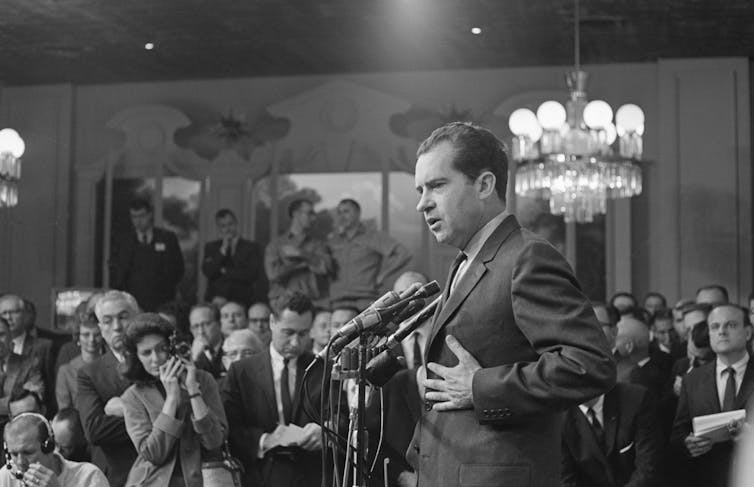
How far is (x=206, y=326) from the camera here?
Answer: 758 centimetres

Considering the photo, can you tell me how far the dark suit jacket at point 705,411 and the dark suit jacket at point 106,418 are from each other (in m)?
2.61

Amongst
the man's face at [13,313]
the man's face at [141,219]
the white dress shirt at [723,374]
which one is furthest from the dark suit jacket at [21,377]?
the man's face at [141,219]

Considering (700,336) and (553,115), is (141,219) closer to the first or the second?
(553,115)

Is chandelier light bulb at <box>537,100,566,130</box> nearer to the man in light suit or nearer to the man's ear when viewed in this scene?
the man in light suit

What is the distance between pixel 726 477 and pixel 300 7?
606 cm

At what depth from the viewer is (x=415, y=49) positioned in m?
11.6

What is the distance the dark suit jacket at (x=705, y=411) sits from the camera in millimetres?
5449

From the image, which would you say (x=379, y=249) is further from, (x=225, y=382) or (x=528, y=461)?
(x=528, y=461)

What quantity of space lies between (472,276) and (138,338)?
2512mm

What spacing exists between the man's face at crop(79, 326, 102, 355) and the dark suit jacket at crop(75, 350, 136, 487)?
3.30 ft

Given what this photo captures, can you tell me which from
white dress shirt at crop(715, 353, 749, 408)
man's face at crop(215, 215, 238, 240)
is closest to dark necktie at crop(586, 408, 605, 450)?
white dress shirt at crop(715, 353, 749, 408)

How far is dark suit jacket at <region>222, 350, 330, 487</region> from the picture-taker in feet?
16.4

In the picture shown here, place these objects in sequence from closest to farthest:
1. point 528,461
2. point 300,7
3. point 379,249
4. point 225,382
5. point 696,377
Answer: point 528,461, point 225,382, point 696,377, point 300,7, point 379,249

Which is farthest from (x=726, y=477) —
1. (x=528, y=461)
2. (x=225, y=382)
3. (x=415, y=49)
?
(x=415, y=49)
